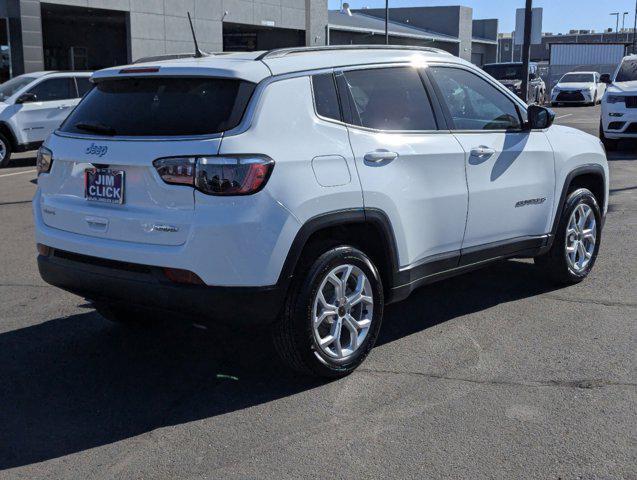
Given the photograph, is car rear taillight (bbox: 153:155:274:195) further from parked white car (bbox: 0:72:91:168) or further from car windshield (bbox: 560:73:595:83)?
car windshield (bbox: 560:73:595:83)

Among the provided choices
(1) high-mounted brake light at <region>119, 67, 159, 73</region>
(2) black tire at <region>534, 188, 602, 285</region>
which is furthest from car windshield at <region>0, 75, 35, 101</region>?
(2) black tire at <region>534, 188, 602, 285</region>

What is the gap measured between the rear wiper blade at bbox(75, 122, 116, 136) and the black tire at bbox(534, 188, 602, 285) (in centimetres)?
355

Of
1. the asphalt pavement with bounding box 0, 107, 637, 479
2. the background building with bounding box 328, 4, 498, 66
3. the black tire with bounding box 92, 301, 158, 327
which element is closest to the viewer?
the asphalt pavement with bounding box 0, 107, 637, 479

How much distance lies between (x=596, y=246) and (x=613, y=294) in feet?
1.87

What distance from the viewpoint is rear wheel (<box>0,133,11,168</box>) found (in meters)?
15.8

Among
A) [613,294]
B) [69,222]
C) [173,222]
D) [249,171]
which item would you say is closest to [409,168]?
[249,171]

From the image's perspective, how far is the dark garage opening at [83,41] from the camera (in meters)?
36.8

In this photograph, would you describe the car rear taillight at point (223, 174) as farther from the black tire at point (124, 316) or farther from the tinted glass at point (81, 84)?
the tinted glass at point (81, 84)

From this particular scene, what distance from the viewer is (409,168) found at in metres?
4.92

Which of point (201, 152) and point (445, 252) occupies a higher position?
point (201, 152)

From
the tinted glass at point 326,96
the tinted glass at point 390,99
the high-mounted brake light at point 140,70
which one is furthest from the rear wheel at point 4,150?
the tinted glass at point 326,96

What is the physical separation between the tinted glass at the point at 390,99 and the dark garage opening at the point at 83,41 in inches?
1265

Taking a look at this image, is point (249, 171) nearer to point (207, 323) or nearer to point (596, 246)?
point (207, 323)

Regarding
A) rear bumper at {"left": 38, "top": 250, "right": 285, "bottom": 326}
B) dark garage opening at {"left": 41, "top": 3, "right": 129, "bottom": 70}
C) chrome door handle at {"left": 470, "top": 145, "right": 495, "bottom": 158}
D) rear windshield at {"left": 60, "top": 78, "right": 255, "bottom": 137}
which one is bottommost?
rear bumper at {"left": 38, "top": 250, "right": 285, "bottom": 326}
